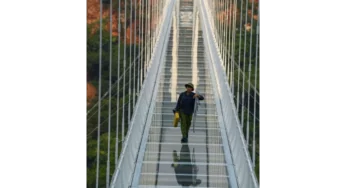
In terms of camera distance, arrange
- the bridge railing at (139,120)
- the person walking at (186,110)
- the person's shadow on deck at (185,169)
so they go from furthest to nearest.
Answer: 1. the person walking at (186,110)
2. the person's shadow on deck at (185,169)
3. the bridge railing at (139,120)

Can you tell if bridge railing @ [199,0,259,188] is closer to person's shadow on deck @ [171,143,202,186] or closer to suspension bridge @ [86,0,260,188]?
suspension bridge @ [86,0,260,188]

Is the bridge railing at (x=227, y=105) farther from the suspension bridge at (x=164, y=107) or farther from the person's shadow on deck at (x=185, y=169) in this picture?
the person's shadow on deck at (x=185, y=169)

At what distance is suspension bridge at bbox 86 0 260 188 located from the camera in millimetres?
7797

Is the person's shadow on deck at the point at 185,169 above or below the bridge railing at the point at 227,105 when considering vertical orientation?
below

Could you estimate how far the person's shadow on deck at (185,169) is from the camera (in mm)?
9570

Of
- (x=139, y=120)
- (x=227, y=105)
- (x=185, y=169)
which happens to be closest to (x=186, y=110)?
(x=139, y=120)

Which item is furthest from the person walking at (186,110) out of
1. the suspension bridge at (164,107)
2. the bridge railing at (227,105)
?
the bridge railing at (227,105)

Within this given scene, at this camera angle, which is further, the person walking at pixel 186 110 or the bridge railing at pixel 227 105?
the person walking at pixel 186 110

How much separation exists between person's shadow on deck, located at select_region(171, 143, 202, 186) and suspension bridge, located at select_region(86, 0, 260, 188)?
1 cm

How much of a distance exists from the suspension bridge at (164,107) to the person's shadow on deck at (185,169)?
0.01m
